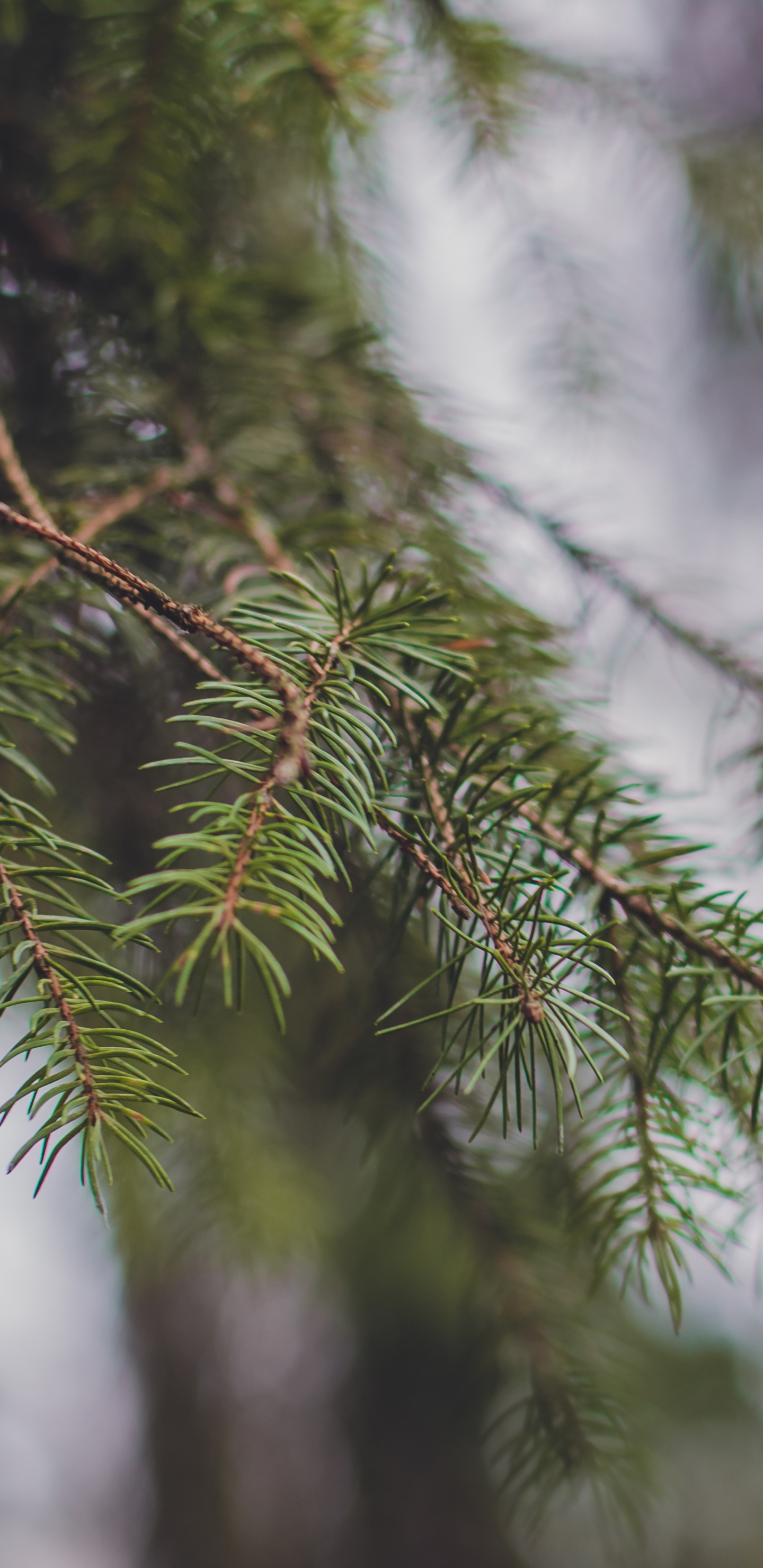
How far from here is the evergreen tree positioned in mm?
158

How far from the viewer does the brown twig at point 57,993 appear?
0.14 m

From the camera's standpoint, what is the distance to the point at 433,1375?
34.7 inches

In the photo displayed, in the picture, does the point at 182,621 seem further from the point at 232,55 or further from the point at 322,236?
the point at 322,236

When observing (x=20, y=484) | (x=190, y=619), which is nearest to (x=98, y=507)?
(x=20, y=484)

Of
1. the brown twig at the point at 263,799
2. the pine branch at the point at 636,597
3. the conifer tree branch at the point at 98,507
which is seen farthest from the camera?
the pine branch at the point at 636,597

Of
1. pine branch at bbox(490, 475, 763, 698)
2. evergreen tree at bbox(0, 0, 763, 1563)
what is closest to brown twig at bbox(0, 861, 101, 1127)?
evergreen tree at bbox(0, 0, 763, 1563)

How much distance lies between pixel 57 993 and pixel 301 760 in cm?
6

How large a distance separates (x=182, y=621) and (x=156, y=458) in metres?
0.23

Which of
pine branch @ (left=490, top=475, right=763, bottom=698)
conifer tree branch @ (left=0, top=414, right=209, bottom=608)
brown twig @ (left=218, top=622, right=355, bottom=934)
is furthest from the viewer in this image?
pine branch @ (left=490, top=475, right=763, bottom=698)

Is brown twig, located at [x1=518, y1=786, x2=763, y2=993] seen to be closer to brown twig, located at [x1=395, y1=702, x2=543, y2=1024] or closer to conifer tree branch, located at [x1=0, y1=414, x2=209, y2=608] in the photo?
brown twig, located at [x1=395, y1=702, x2=543, y2=1024]

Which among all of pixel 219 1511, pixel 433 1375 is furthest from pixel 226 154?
pixel 219 1511

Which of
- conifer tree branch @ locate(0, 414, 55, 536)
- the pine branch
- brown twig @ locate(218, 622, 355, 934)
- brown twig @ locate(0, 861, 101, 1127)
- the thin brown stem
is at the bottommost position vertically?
brown twig @ locate(0, 861, 101, 1127)

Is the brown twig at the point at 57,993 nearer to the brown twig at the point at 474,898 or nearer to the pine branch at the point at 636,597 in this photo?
the brown twig at the point at 474,898

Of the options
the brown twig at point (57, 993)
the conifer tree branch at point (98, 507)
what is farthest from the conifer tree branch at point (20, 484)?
the brown twig at point (57, 993)
